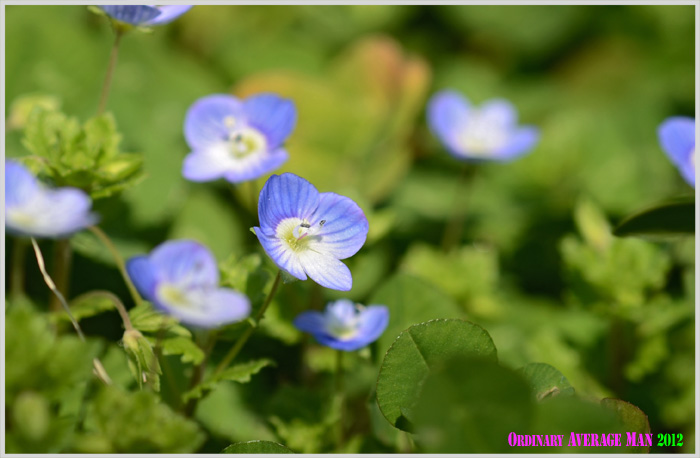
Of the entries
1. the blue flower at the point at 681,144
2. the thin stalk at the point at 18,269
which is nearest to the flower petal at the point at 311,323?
the thin stalk at the point at 18,269

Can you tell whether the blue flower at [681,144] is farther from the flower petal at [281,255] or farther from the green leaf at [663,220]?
the flower petal at [281,255]

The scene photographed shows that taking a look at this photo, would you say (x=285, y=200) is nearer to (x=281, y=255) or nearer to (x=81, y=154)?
(x=281, y=255)

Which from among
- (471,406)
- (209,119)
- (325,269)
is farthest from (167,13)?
(471,406)

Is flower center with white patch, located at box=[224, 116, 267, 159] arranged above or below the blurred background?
above

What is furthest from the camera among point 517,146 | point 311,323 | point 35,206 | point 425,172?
point 425,172

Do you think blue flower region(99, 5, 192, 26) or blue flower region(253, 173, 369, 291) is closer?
blue flower region(253, 173, 369, 291)

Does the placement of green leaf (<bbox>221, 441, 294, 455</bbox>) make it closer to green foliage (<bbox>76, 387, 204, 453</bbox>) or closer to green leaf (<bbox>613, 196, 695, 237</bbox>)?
green foliage (<bbox>76, 387, 204, 453</bbox>)

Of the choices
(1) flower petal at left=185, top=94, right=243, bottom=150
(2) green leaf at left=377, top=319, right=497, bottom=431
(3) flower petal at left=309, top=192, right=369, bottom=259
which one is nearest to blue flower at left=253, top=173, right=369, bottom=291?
(3) flower petal at left=309, top=192, right=369, bottom=259
